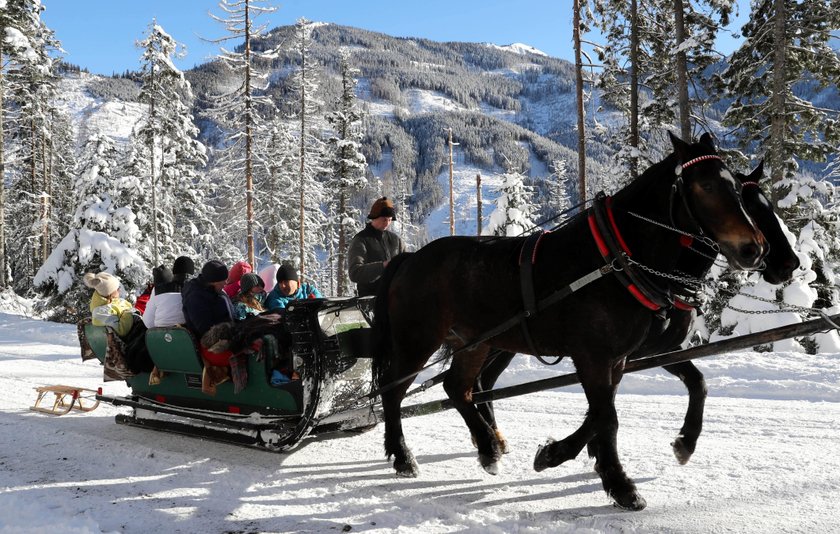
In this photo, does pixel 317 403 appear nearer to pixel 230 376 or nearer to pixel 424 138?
pixel 230 376

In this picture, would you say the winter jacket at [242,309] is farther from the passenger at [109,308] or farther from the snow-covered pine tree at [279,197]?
the snow-covered pine tree at [279,197]

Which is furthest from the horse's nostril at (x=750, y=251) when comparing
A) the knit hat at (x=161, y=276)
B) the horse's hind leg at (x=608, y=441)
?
the knit hat at (x=161, y=276)

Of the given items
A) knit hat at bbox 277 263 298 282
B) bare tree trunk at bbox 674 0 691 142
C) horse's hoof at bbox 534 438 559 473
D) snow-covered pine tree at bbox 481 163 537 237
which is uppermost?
bare tree trunk at bbox 674 0 691 142

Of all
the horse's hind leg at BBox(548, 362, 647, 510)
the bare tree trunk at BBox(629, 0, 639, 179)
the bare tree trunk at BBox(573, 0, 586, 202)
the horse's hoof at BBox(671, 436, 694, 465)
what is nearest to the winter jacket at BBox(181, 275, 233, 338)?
the horse's hind leg at BBox(548, 362, 647, 510)

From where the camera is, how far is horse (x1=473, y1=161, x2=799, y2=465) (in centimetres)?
339

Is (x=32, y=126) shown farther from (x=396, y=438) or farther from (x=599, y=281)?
(x=599, y=281)

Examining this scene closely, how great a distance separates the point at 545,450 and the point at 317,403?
182 centimetres

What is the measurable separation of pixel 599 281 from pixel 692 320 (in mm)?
1140

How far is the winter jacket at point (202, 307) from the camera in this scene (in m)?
5.34

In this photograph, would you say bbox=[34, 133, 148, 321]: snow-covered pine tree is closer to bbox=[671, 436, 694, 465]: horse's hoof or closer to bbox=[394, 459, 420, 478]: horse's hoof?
bbox=[394, 459, 420, 478]: horse's hoof

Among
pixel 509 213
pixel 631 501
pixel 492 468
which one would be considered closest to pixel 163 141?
pixel 509 213

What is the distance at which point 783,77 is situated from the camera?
13430mm

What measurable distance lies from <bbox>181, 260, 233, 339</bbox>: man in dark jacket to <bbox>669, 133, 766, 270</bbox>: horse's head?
3840mm

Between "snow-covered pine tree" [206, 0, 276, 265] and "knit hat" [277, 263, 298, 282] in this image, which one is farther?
"snow-covered pine tree" [206, 0, 276, 265]
